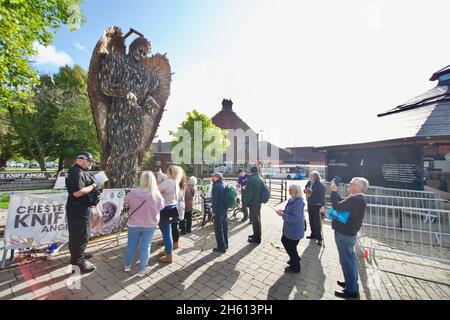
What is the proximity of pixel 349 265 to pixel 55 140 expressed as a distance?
87.0 ft

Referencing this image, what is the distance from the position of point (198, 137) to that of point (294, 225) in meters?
22.3

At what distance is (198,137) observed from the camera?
24.7 meters

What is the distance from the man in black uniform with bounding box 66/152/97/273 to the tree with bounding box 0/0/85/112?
Answer: 192 inches

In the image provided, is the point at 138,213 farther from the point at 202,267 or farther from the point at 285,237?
the point at 285,237

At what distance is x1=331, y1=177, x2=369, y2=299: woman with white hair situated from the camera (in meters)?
2.73

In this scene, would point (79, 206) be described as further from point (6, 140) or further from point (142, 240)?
point (6, 140)

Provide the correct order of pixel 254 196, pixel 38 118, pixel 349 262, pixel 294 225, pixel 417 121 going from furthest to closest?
pixel 38 118 < pixel 417 121 < pixel 254 196 < pixel 294 225 < pixel 349 262

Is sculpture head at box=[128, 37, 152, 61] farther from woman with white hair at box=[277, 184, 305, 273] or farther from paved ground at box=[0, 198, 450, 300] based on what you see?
woman with white hair at box=[277, 184, 305, 273]

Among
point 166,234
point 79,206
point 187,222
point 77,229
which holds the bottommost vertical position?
point 187,222

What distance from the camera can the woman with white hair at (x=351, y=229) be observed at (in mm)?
2727

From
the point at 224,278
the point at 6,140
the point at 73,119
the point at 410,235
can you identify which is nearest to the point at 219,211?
the point at 224,278
